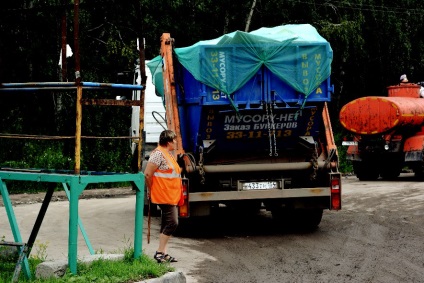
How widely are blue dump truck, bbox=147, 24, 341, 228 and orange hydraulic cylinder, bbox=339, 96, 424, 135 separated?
408 inches

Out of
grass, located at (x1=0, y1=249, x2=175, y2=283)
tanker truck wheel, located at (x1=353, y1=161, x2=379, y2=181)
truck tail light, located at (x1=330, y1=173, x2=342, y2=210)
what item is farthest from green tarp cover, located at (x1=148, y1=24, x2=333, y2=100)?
tanker truck wheel, located at (x1=353, y1=161, x2=379, y2=181)

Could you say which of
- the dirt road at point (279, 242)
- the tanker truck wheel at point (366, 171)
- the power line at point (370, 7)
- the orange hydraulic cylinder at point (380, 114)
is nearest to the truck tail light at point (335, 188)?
the dirt road at point (279, 242)

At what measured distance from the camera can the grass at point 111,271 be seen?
25.7 feet

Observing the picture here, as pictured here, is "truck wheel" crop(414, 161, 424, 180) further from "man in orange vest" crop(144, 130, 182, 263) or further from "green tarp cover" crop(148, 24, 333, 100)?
"man in orange vest" crop(144, 130, 182, 263)

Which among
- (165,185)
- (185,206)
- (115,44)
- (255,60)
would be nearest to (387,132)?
(115,44)

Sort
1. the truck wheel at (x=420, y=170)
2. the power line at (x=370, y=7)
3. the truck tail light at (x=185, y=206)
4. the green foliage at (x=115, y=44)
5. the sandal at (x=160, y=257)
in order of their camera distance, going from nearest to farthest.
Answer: the sandal at (x=160, y=257)
the truck tail light at (x=185, y=206)
the truck wheel at (x=420, y=170)
the green foliage at (x=115, y=44)
the power line at (x=370, y=7)

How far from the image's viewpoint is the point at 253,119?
40.1 ft

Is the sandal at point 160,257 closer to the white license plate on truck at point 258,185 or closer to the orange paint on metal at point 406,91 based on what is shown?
the white license plate on truck at point 258,185

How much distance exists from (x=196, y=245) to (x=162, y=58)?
3.31 metres

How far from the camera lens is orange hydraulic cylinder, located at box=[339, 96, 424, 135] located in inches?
890

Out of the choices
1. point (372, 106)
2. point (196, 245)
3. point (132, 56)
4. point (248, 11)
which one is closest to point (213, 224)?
point (196, 245)

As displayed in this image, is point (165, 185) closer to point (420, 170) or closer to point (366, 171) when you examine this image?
point (420, 170)

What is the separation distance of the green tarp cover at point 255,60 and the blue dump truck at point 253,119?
0.02m

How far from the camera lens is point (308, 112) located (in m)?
12.4
